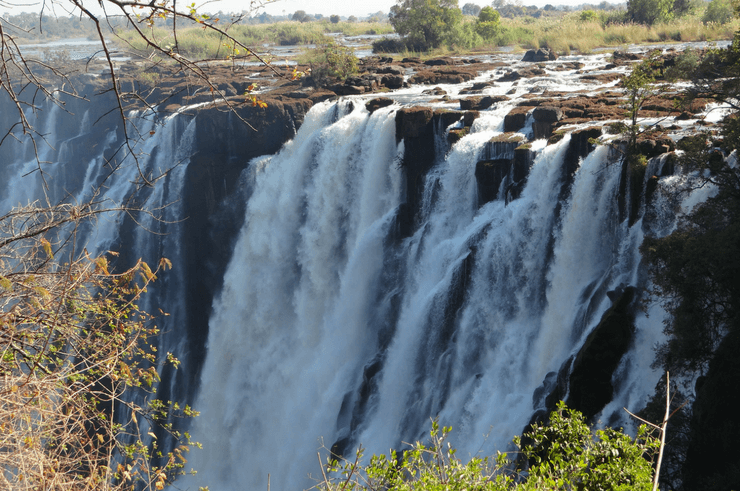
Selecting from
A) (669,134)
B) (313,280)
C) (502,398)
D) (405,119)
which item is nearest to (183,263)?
(313,280)

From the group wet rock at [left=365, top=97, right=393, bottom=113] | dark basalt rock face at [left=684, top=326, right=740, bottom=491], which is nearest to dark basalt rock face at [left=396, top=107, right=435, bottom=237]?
wet rock at [left=365, top=97, right=393, bottom=113]

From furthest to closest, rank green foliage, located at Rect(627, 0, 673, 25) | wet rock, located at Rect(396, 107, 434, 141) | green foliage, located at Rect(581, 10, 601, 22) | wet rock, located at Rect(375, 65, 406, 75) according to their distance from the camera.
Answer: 1. green foliage, located at Rect(581, 10, 601, 22)
2. green foliage, located at Rect(627, 0, 673, 25)
3. wet rock, located at Rect(375, 65, 406, 75)
4. wet rock, located at Rect(396, 107, 434, 141)

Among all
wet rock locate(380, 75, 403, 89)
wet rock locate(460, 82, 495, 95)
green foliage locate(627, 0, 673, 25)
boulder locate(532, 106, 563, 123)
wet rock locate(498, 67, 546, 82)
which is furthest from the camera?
green foliage locate(627, 0, 673, 25)

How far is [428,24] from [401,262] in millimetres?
29234

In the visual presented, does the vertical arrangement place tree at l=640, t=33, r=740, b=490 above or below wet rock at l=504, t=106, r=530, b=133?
below

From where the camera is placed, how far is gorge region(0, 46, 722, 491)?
1214 cm

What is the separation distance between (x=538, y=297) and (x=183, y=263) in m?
15.5

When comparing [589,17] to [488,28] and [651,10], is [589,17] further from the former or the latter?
[488,28]

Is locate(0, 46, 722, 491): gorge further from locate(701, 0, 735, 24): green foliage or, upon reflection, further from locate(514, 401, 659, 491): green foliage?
locate(701, 0, 735, 24): green foliage

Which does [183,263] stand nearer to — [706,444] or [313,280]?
[313,280]

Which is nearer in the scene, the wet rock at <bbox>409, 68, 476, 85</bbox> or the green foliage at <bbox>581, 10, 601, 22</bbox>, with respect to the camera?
the wet rock at <bbox>409, 68, 476, 85</bbox>

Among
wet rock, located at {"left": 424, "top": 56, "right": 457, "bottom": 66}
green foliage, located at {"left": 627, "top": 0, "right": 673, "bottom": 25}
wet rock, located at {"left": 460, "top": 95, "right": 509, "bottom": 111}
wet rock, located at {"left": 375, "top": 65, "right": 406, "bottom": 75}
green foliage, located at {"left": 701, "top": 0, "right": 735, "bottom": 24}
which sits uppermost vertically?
green foliage, located at {"left": 627, "top": 0, "right": 673, "bottom": 25}

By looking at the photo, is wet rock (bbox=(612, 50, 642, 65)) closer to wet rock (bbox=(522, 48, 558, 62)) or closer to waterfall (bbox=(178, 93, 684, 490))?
wet rock (bbox=(522, 48, 558, 62))

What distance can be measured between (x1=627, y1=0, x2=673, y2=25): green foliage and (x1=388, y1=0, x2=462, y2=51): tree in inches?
486
